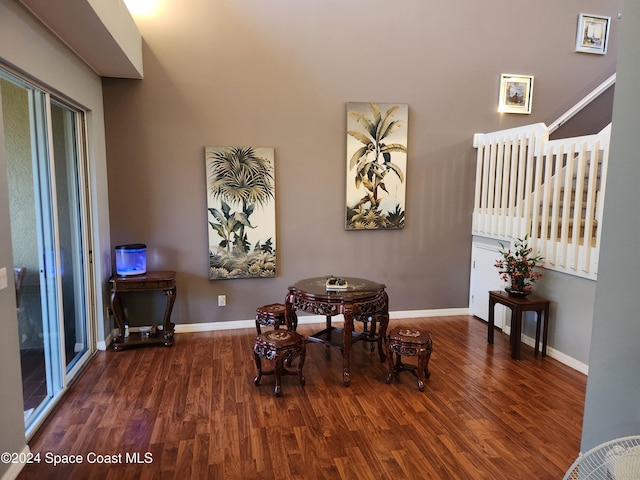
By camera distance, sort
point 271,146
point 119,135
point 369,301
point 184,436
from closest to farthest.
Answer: point 184,436
point 369,301
point 119,135
point 271,146

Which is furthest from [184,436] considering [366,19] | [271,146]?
[366,19]

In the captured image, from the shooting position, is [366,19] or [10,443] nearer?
[10,443]

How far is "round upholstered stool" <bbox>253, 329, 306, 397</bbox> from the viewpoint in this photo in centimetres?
302

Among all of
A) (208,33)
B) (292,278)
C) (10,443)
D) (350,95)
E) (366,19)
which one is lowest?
(10,443)

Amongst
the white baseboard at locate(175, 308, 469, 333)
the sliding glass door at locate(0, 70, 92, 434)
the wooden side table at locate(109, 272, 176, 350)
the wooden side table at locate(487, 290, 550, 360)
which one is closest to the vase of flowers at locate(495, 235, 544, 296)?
the wooden side table at locate(487, 290, 550, 360)

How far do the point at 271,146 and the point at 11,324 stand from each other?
287cm

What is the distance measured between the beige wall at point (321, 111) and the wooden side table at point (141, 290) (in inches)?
16.0

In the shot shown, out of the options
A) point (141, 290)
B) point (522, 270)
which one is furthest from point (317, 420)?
point (522, 270)

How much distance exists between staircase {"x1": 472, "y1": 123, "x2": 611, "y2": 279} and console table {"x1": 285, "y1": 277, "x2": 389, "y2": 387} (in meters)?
1.66

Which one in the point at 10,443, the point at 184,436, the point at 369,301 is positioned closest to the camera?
the point at 10,443

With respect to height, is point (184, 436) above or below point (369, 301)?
below

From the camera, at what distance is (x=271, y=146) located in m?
4.41

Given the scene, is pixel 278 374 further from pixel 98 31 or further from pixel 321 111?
pixel 321 111

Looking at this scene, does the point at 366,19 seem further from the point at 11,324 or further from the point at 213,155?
the point at 11,324
